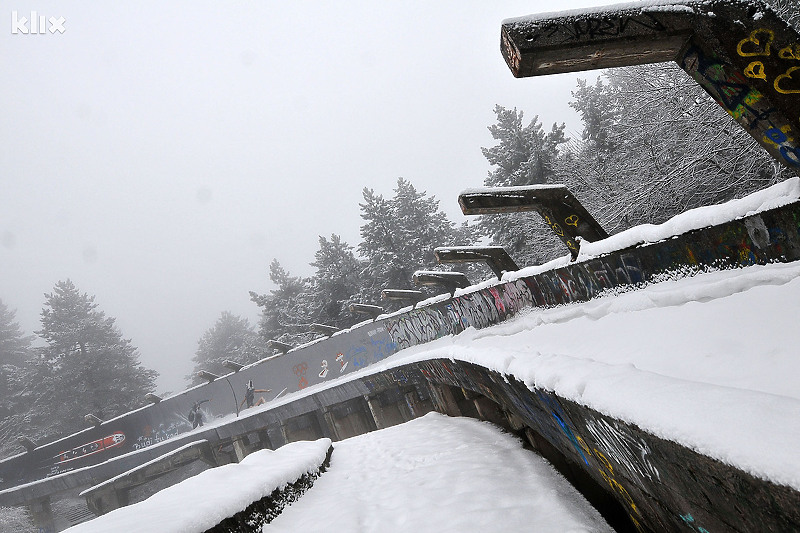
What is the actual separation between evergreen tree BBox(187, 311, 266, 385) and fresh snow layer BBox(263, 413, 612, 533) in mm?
52707

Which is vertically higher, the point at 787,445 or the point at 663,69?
the point at 663,69

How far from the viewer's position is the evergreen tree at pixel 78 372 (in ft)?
137

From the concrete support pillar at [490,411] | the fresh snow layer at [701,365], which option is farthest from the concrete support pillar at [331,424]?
the fresh snow layer at [701,365]

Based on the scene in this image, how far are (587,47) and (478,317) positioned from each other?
713 centimetres

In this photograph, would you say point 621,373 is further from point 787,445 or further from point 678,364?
point 787,445

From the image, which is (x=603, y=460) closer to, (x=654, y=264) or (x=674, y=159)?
(x=654, y=264)

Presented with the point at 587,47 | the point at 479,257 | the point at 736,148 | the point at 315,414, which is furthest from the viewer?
the point at 315,414

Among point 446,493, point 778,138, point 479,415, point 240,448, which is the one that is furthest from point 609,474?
point 240,448

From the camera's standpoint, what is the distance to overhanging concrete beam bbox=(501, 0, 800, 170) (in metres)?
3.05

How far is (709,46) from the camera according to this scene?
3.17 metres

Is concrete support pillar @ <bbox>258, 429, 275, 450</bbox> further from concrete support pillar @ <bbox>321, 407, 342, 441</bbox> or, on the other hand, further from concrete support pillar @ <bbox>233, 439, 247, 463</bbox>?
concrete support pillar @ <bbox>321, 407, 342, 441</bbox>

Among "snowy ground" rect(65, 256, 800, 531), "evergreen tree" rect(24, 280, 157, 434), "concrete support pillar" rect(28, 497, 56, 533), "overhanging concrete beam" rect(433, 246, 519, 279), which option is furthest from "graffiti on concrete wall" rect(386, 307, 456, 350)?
"evergreen tree" rect(24, 280, 157, 434)

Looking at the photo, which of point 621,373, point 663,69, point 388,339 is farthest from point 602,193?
point 621,373

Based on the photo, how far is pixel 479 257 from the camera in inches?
355
